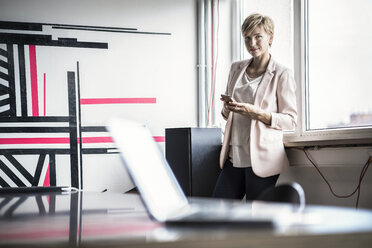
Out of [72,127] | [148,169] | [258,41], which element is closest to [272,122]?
[258,41]

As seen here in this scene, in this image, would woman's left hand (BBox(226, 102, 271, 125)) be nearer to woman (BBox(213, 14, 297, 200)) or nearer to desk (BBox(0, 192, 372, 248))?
woman (BBox(213, 14, 297, 200))

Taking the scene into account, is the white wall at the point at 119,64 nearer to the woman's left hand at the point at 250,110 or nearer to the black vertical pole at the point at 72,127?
the black vertical pole at the point at 72,127

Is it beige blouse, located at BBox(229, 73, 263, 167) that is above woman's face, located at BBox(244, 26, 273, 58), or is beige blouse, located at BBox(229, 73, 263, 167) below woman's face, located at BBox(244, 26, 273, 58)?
below

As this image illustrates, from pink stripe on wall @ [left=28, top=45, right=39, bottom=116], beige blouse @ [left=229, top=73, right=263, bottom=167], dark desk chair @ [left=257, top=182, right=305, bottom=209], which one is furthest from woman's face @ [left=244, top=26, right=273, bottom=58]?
pink stripe on wall @ [left=28, top=45, right=39, bottom=116]

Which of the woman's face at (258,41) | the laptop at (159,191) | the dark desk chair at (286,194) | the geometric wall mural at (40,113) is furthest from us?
the geometric wall mural at (40,113)

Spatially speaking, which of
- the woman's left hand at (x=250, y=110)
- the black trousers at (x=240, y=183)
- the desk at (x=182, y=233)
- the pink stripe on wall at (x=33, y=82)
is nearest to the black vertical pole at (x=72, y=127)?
the pink stripe on wall at (x=33, y=82)

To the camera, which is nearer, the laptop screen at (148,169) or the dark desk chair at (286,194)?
the laptop screen at (148,169)

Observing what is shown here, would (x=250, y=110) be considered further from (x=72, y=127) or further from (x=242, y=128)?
(x=72, y=127)

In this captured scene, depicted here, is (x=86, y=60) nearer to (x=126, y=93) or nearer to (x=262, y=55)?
(x=126, y=93)

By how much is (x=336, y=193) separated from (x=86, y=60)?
2.70 meters

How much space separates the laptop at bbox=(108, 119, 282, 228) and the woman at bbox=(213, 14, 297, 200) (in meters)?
1.59

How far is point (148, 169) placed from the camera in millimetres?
897

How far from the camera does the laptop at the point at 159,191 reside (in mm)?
702

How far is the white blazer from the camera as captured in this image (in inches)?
103
